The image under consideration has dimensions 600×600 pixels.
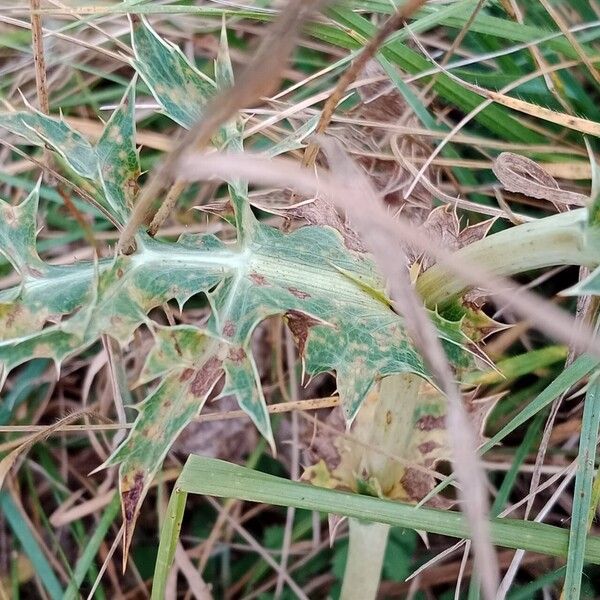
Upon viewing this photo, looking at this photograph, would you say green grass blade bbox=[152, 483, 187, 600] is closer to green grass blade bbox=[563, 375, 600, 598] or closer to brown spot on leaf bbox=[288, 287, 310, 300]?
brown spot on leaf bbox=[288, 287, 310, 300]

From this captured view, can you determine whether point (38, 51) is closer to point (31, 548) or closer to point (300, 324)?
→ point (300, 324)

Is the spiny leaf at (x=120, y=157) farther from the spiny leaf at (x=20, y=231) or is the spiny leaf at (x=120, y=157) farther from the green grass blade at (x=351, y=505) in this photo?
the green grass blade at (x=351, y=505)

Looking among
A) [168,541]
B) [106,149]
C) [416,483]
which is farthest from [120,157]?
[416,483]

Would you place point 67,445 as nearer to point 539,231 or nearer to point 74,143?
point 74,143

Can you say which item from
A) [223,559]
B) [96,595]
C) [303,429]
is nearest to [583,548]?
[303,429]

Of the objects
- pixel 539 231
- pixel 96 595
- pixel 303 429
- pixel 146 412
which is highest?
pixel 539 231

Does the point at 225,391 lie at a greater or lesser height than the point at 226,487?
greater

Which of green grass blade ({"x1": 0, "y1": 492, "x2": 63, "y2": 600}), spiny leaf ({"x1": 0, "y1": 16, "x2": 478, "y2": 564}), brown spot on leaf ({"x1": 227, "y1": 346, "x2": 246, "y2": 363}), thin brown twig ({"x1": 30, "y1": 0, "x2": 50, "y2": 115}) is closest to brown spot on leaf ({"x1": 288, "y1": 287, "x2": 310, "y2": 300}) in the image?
spiny leaf ({"x1": 0, "y1": 16, "x2": 478, "y2": 564})

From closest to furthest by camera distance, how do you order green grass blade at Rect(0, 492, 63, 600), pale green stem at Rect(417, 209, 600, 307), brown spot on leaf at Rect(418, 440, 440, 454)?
pale green stem at Rect(417, 209, 600, 307), brown spot on leaf at Rect(418, 440, 440, 454), green grass blade at Rect(0, 492, 63, 600)
